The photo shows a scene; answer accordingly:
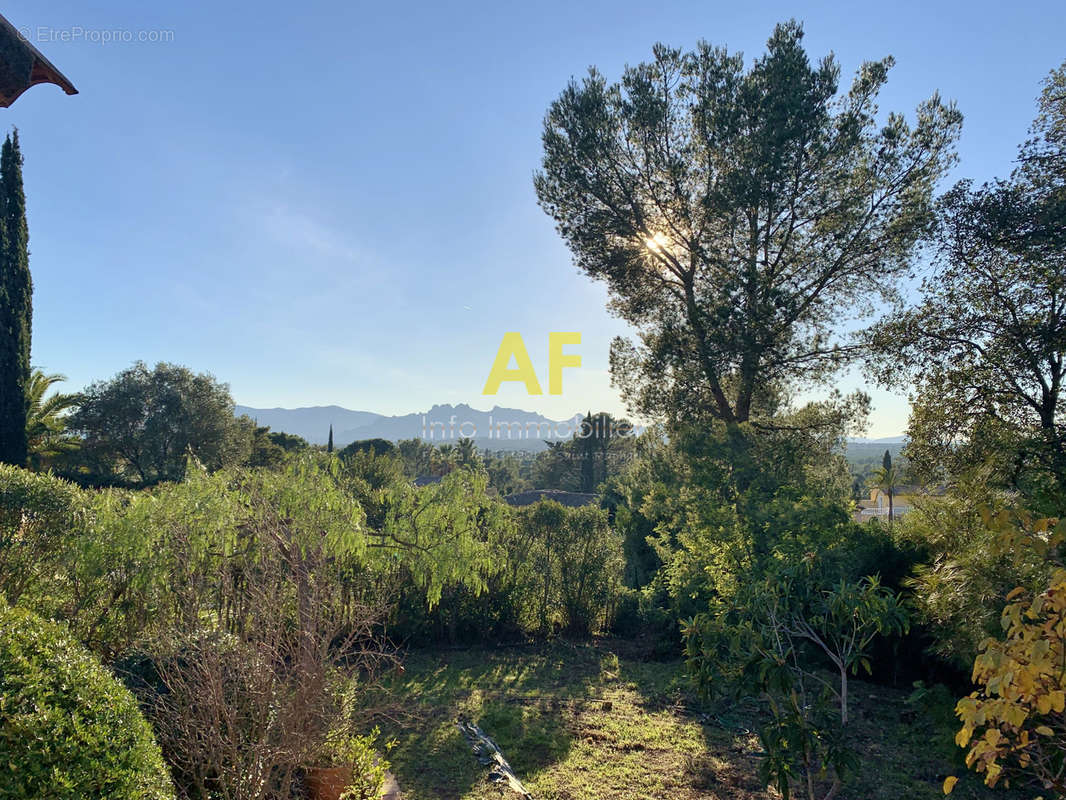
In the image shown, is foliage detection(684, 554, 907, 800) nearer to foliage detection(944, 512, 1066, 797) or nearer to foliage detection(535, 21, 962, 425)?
foliage detection(944, 512, 1066, 797)

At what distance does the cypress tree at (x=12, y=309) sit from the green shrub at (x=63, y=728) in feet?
63.3

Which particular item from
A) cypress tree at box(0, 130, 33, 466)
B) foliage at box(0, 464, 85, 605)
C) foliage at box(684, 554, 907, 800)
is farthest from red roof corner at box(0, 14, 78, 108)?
cypress tree at box(0, 130, 33, 466)

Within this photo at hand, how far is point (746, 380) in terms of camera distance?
31.5ft

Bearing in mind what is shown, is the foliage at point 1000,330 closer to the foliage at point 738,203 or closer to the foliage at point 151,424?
the foliage at point 738,203

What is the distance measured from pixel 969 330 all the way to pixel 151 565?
8532 mm

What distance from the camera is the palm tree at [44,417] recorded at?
56.5 ft

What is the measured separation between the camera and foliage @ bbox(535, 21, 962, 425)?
29.3 ft

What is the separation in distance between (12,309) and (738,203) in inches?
777

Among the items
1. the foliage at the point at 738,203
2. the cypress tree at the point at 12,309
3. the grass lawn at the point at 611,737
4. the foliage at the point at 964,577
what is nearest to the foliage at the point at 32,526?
the grass lawn at the point at 611,737

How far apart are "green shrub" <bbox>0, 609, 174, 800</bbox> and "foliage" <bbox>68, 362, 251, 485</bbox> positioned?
23.2 metres

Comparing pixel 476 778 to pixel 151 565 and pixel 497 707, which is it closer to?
pixel 497 707

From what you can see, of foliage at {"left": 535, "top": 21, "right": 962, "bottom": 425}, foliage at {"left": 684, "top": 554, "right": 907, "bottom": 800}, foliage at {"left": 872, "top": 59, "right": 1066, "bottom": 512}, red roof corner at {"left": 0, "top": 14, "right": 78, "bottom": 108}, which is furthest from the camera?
foliage at {"left": 535, "top": 21, "right": 962, "bottom": 425}

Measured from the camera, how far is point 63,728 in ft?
5.67

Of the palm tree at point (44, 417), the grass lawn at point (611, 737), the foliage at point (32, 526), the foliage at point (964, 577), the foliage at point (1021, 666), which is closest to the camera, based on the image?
the foliage at point (1021, 666)
